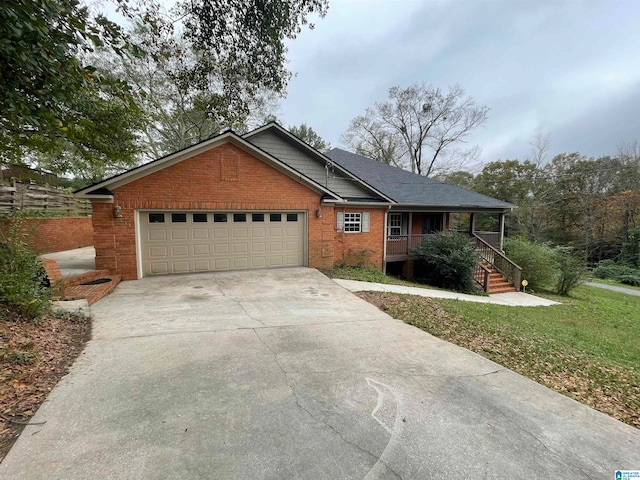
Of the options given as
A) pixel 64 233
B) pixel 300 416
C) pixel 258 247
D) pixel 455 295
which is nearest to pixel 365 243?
pixel 455 295

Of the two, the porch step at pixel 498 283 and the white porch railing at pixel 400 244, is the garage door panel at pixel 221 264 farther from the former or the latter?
the porch step at pixel 498 283

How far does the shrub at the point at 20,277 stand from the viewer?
4.30 metres

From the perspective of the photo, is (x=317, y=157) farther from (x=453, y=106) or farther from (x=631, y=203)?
(x=631, y=203)

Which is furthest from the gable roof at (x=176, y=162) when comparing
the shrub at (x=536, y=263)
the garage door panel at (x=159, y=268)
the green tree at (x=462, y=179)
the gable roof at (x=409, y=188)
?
the green tree at (x=462, y=179)

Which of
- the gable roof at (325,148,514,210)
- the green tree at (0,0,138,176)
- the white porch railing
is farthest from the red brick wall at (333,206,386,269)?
the green tree at (0,0,138,176)

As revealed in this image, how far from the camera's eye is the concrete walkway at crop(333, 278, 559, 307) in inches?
353

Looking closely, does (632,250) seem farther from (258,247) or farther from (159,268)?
(159,268)

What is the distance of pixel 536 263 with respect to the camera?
44.2 ft

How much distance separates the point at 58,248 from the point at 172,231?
8647 millimetres

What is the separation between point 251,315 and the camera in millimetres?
5797

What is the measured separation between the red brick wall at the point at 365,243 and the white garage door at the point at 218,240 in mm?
1839

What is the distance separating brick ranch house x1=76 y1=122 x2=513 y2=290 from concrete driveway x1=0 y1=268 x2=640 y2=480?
4554 mm

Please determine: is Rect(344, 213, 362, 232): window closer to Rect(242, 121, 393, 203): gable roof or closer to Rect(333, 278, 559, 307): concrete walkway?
Rect(242, 121, 393, 203): gable roof

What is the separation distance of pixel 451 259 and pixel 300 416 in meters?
10.6
